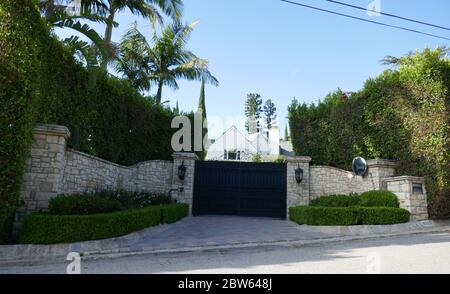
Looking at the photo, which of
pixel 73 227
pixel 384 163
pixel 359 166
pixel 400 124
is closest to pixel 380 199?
pixel 384 163

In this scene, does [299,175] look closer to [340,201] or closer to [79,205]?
[340,201]

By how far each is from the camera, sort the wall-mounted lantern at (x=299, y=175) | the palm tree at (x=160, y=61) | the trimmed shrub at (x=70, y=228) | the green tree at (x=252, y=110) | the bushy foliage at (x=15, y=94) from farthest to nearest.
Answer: the green tree at (x=252, y=110) → the palm tree at (x=160, y=61) → the wall-mounted lantern at (x=299, y=175) → the trimmed shrub at (x=70, y=228) → the bushy foliage at (x=15, y=94)

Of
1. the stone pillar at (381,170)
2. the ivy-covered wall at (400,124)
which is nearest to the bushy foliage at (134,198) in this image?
the ivy-covered wall at (400,124)

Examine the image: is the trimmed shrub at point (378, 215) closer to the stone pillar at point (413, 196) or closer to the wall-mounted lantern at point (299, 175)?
the stone pillar at point (413, 196)

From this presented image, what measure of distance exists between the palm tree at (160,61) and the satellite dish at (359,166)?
358 inches

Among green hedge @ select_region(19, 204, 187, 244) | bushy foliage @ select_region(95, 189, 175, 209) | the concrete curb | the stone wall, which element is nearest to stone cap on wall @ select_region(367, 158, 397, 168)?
the stone wall

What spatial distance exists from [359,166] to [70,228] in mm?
10322

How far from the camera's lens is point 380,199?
1184 cm

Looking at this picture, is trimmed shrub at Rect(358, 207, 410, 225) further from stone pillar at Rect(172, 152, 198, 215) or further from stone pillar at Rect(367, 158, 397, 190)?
stone pillar at Rect(172, 152, 198, 215)

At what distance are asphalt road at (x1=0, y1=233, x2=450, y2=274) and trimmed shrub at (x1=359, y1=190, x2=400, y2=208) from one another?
10.4 ft

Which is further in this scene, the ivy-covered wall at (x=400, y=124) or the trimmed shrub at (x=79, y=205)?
the ivy-covered wall at (x=400, y=124)

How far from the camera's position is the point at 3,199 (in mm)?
7305

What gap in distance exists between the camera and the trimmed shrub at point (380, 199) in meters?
11.7
